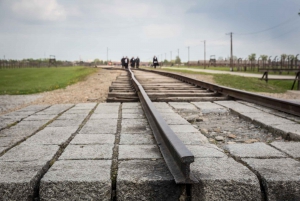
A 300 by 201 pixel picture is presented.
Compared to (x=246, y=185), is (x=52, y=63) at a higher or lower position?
higher

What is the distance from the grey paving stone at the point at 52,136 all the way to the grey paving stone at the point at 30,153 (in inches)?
4.9

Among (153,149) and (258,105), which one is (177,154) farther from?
A: (258,105)

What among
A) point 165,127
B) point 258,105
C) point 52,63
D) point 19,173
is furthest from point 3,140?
point 52,63

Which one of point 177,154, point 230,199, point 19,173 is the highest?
point 177,154

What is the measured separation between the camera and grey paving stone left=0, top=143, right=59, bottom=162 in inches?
79.8

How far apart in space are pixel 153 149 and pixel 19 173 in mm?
972

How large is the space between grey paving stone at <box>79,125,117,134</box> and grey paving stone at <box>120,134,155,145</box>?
27 centimetres

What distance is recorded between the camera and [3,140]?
2637 millimetres

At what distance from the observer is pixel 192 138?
2.69m

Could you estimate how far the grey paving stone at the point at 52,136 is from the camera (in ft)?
A: 8.25

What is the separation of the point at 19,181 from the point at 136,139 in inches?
46.4

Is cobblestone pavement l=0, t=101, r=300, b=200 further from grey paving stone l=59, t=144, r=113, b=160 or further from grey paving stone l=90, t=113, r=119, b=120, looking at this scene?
grey paving stone l=90, t=113, r=119, b=120

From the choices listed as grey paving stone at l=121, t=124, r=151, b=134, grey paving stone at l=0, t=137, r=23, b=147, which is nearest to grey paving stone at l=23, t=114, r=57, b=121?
grey paving stone at l=0, t=137, r=23, b=147

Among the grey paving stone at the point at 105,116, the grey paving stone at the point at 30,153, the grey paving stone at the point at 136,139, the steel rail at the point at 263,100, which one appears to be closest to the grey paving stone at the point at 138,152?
the grey paving stone at the point at 136,139
